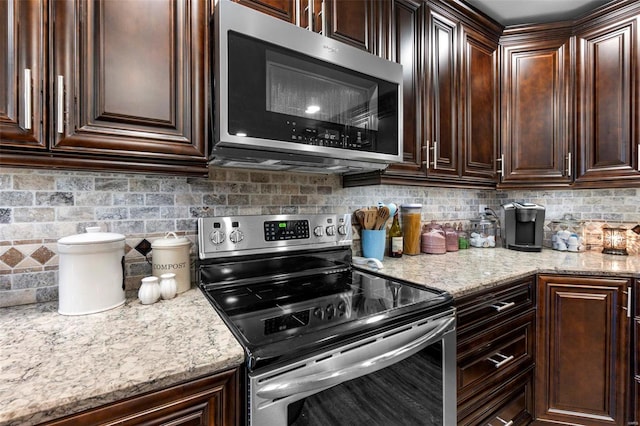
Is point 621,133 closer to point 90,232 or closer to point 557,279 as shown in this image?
point 557,279

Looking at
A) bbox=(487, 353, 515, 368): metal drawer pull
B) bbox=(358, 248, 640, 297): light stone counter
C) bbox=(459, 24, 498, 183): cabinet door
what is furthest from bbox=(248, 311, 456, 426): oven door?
bbox=(459, 24, 498, 183): cabinet door

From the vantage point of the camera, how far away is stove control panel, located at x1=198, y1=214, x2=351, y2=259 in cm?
126

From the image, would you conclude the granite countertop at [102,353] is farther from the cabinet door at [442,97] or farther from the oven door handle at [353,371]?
the cabinet door at [442,97]

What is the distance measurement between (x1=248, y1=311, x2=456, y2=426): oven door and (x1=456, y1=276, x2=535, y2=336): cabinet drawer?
5.8 inches

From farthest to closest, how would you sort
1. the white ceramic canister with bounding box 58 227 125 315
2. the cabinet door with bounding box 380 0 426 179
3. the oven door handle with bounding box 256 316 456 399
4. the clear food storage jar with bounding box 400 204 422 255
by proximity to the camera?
1. the clear food storage jar with bounding box 400 204 422 255
2. the cabinet door with bounding box 380 0 426 179
3. the white ceramic canister with bounding box 58 227 125 315
4. the oven door handle with bounding box 256 316 456 399

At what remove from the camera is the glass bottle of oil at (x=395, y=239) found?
6.12ft

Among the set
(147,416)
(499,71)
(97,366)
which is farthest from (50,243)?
(499,71)

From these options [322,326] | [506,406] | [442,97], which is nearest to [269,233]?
[322,326]

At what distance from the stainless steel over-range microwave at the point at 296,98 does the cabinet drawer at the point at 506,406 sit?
1.18 meters

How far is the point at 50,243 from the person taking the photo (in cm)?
106

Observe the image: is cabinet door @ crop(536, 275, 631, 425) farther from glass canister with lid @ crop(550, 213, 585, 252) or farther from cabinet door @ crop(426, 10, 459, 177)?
cabinet door @ crop(426, 10, 459, 177)

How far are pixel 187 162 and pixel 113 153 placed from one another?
0.68ft

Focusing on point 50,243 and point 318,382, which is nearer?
point 318,382

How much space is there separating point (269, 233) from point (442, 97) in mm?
1303
